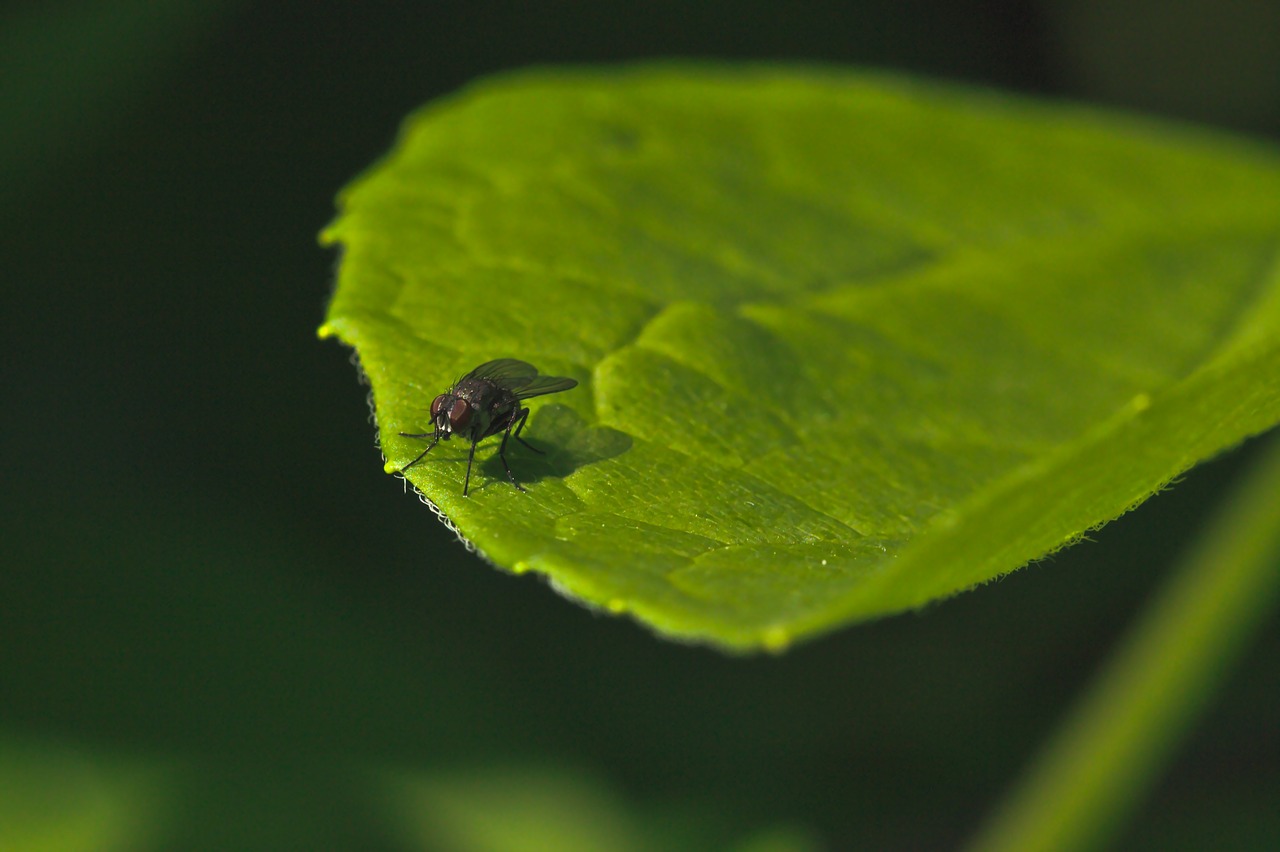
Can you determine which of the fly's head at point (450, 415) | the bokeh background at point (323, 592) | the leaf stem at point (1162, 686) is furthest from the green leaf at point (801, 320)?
the bokeh background at point (323, 592)

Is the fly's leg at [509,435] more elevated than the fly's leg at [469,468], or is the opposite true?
the fly's leg at [509,435]

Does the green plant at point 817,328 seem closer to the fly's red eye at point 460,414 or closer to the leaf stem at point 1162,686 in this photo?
the leaf stem at point 1162,686

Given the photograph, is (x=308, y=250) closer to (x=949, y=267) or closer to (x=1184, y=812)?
(x=949, y=267)

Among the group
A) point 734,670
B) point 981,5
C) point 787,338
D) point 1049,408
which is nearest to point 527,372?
point 787,338

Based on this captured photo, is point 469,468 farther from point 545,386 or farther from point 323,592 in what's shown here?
point 323,592

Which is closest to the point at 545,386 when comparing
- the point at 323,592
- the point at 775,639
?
the point at 775,639
